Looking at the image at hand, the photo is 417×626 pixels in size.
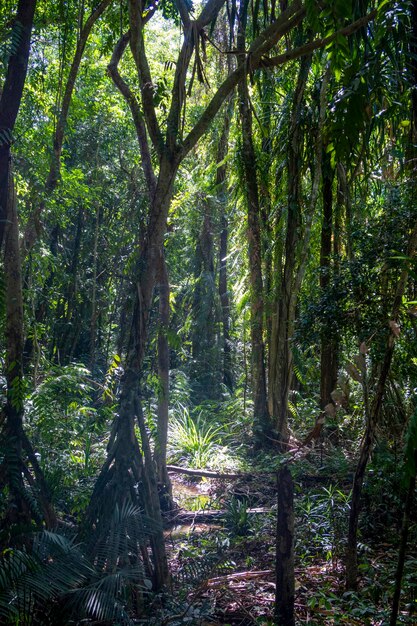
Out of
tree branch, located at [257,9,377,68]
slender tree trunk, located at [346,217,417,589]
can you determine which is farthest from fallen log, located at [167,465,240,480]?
tree branch, located at [257,9,377,68]

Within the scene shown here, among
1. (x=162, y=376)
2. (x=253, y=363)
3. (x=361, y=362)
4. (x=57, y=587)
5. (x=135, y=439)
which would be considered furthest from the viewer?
(x=253, y=363)

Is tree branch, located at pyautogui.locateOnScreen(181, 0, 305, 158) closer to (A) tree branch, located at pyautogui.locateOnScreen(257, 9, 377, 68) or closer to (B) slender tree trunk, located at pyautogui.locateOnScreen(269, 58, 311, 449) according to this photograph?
(A) tree branch, located at pyautogui.locateOnScreen(257, 9, 377, 68)

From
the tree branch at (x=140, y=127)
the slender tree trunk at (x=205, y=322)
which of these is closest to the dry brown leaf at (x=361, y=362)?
the tree branch at (x=140, y=127)

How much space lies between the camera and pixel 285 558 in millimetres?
3686

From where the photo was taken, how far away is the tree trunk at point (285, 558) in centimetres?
365

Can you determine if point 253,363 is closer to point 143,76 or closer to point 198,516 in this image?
point 198,516

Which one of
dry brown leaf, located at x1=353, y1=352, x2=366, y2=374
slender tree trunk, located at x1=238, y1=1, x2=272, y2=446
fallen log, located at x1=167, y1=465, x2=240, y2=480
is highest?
slender tree trunk, located at x1=238, y1=1, x2=272, y2=446

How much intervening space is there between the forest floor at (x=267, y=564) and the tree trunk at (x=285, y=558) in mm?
157

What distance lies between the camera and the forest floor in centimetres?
389

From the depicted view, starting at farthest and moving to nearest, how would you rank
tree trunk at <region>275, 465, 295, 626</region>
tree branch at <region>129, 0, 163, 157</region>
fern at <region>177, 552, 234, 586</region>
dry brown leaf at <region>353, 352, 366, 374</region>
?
tree branch at <region>129, 0, 163, 157</region>
fern at <region>177, 552, 234, 586</region>
dry brown leaf at <region>353, 352, 366, 374</region>
tree trunk at <region>275, 465, 295, 626</region>

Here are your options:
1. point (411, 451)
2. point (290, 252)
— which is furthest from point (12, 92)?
point (290, 252)

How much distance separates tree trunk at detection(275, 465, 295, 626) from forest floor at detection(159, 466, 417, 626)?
0.16 metres

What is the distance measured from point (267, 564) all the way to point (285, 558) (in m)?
1.41

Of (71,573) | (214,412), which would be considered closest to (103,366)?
(214,412)
